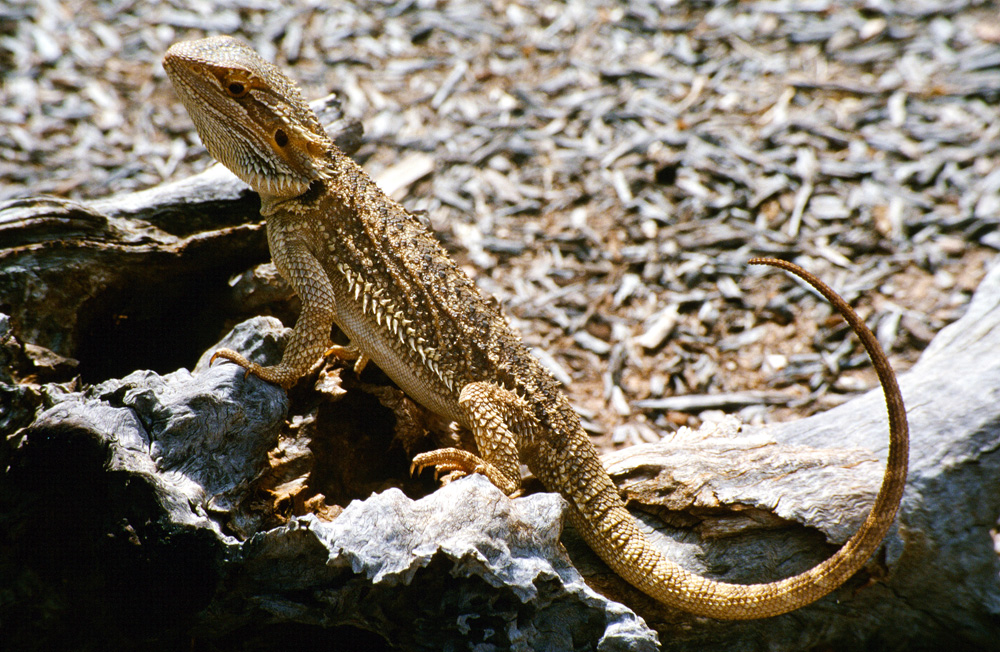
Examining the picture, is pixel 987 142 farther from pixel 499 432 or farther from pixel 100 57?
pixel 100 57

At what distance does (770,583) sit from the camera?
2.76 meters

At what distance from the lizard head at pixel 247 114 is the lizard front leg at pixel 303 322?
0.94 ft

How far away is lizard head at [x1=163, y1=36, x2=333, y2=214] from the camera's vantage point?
3260 mm

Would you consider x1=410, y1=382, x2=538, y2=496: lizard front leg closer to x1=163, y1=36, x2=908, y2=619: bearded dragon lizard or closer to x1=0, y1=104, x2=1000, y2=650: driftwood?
x1=163, y1=36, x2=908, y2=619: bearded dragon lizard

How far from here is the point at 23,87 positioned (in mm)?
6266

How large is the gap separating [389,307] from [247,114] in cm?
110

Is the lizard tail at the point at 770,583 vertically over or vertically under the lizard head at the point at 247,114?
under

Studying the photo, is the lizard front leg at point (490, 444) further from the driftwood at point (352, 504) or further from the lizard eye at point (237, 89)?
the lizard eye at point (237, 89)

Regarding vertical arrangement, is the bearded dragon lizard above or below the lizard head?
below

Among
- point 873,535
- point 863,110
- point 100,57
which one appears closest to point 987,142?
point 863,110

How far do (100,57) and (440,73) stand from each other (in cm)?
313

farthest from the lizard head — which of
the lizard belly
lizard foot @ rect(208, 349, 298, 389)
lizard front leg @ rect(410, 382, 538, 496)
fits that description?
lizard front leg @ rect(410, 382, 538, 496)

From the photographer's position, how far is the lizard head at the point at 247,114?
10.7 feet

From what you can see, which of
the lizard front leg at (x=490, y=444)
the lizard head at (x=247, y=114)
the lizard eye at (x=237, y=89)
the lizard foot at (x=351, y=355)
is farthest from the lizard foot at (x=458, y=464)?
the lizard eye at (x=237, y=89)
